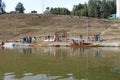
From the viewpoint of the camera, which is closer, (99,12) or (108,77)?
(108,77)

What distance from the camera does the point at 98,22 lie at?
115 metres

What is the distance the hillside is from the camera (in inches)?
4003

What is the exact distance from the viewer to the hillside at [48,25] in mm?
101688

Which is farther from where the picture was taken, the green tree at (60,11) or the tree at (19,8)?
the tree at (19,8)

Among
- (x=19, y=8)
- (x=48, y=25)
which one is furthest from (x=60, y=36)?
(x=19, y=8)

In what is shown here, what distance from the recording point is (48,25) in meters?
116

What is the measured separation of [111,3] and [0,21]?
5212cm

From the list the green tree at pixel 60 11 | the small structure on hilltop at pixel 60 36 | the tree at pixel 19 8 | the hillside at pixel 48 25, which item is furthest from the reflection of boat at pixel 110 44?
the tree at pixel 19 8

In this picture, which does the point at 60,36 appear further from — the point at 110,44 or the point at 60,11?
the point at 60,11

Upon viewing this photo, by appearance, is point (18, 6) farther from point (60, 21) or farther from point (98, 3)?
point (60, 21)

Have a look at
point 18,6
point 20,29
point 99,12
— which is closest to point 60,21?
point 20,29

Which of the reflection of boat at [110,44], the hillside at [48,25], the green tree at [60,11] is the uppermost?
the green tree at [60,11]

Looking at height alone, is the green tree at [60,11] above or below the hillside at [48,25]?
above

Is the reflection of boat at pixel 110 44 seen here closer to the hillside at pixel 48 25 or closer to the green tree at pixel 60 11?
the hillside at pixel 48 25
